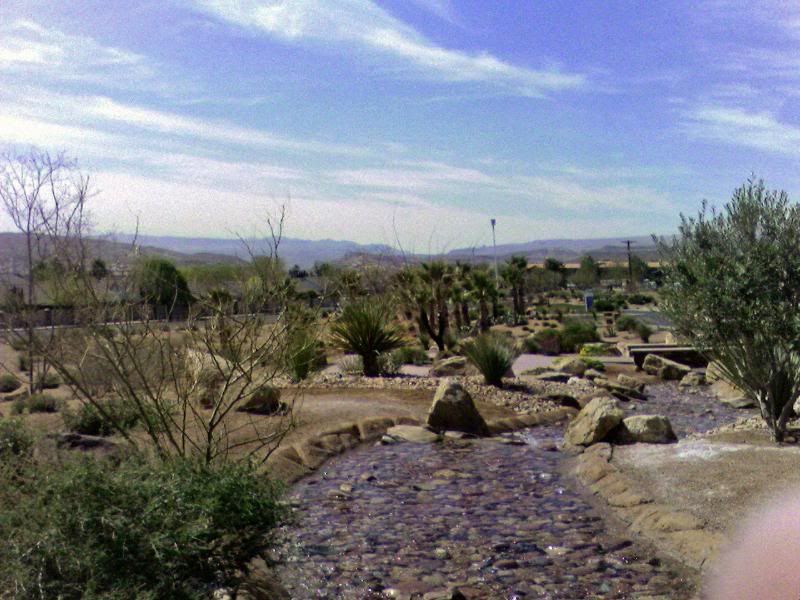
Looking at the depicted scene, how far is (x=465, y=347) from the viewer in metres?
22.3

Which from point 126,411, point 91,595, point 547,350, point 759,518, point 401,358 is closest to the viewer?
point 91,595

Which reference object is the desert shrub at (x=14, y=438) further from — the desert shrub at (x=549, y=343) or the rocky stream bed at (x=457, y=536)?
the desert shrub at (x=549, y=343)

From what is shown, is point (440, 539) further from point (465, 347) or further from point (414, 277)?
point (414, 277)

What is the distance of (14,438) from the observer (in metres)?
8.12

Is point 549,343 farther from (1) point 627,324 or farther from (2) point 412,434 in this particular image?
(2) point 412,434

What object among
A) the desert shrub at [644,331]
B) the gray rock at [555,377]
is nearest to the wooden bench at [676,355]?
the gray rock at [555,377]

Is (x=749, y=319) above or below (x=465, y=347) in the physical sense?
above

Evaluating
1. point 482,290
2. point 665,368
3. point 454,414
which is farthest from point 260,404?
point 482,290

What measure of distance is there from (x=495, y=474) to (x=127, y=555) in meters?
7.58

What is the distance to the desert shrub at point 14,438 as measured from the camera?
7.82 meters

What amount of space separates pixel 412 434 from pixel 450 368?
28.9 ft

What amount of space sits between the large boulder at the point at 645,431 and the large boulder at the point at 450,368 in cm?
934

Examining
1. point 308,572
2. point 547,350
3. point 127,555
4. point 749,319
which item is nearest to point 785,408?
point 749,319

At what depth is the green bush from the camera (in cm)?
503
